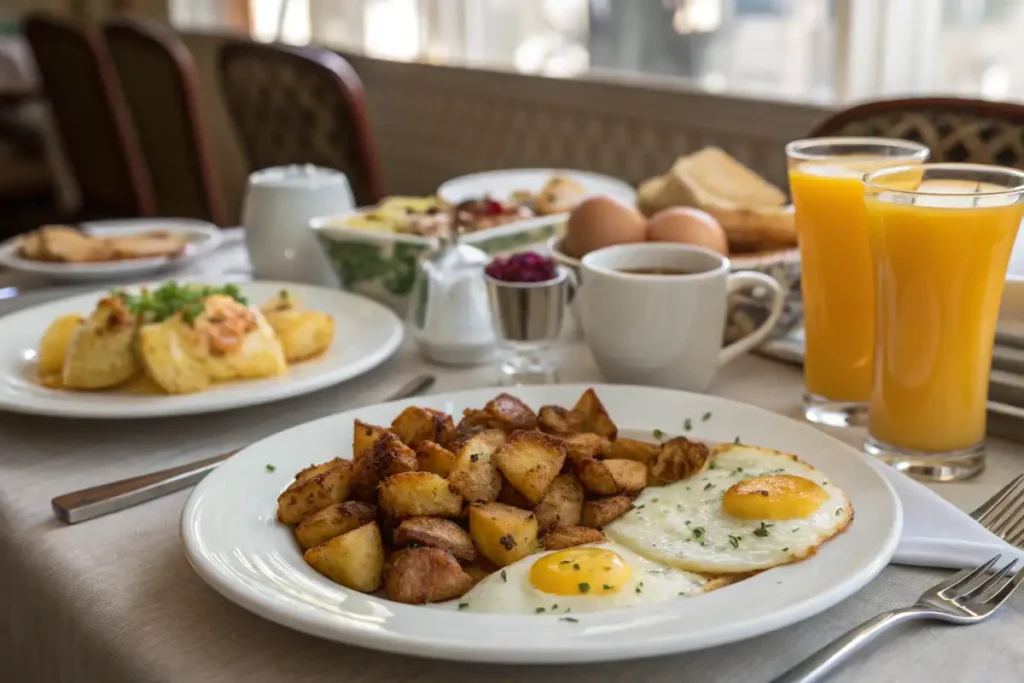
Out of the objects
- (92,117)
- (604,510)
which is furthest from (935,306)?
(92,117)

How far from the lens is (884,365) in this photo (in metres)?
1.01

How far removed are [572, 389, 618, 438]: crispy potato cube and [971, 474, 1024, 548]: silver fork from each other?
0.32 metres

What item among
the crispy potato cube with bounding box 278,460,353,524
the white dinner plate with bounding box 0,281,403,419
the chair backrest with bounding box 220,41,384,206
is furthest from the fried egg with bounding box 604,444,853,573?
the chair backrest with bounding box 220,41,384,206

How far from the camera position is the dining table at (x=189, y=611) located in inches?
27.6

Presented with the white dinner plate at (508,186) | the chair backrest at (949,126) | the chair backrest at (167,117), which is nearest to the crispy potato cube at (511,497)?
the white dinner plate at (508,186)

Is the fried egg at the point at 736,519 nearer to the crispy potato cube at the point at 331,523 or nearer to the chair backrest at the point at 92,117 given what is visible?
the crispy potato cube at the point at 331,523

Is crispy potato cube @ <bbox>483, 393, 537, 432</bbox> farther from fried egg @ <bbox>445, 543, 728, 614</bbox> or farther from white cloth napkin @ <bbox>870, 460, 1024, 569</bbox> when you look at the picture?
white cloth napkin @ <bbox>870, 460, 1024, 569</bbox>

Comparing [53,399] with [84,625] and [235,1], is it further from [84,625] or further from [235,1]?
[235,1]

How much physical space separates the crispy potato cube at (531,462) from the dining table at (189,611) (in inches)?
6.6

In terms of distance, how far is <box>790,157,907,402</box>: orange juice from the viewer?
3.64 feet

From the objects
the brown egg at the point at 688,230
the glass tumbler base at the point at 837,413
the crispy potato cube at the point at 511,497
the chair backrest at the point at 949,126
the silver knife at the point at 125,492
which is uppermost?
the chair backrest at the point at 949,126

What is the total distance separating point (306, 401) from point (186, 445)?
0.53 feet

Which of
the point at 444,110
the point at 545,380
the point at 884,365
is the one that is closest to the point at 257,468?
the point at 545,380

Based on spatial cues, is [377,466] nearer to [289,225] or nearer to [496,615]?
[496,615]
